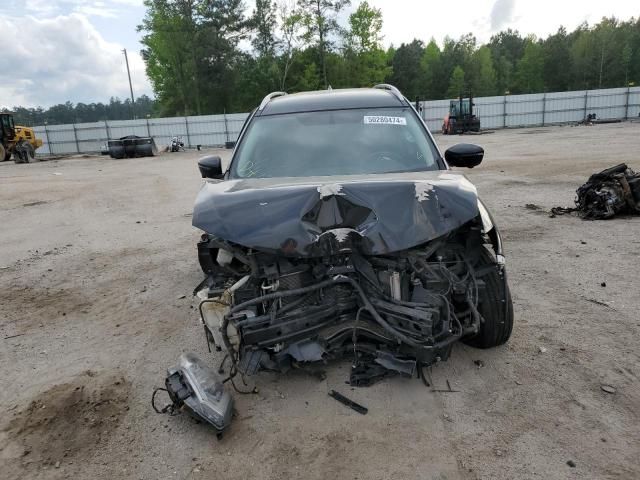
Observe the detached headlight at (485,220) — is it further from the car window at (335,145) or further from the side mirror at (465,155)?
the side mirror at (465,155)

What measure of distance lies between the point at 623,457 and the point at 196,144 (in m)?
36.1

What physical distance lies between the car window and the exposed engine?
920 mm

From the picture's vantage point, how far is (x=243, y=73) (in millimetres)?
47969

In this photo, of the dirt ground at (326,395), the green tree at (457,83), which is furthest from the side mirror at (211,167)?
the green tree at (457,83)

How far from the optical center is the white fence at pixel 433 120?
35188 mm

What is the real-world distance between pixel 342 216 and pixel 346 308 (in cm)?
56

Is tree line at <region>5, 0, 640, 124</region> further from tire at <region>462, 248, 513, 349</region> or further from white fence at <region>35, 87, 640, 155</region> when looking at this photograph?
tire at <region>462, 248, 513, 349</region>

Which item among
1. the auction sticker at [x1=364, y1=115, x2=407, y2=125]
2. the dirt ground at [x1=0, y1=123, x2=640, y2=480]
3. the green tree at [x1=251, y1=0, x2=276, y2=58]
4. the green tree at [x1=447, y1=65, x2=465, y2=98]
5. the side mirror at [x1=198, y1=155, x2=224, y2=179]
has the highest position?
the green tree at [x1=251, y1=0, x2=276, y2=58]

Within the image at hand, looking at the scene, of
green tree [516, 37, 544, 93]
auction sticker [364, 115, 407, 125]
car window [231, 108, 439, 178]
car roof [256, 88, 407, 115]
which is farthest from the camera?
green tree [516, 37, 544, 93]

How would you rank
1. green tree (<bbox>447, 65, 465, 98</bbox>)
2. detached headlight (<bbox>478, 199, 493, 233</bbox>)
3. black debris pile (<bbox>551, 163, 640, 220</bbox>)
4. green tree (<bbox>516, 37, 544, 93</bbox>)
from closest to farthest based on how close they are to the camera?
detached headlight (<bbox>478, 199, 493, 233</bbox>) < black debris pile (<bbox>551, 163, 640, 220</bbox>) < green tree (<bbox>447, 65, 465, 98</bbox>) < green tree (<bbox>516, 37, 544, 93</bbox>)

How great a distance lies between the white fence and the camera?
35.2 metres

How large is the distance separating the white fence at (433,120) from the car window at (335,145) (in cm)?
3103

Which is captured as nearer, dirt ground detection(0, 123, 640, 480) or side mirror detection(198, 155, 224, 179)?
dirt ground detection(0, 123, 640, 480)

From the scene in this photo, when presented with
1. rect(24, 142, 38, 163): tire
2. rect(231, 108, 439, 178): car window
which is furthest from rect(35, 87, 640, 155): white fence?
rect(231, 108, 439, 178): car window
